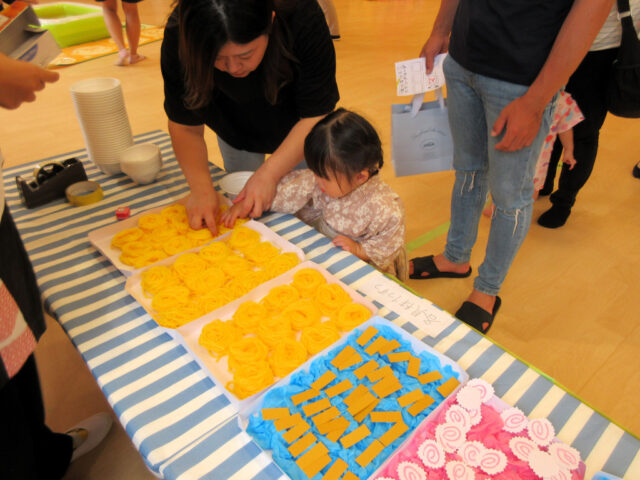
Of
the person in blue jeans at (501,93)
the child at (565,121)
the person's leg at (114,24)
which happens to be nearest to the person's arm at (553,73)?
the person in blue jeans at (501,93)

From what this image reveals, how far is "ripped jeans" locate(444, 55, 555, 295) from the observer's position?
3.99 feet

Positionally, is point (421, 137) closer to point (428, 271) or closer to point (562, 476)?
point (428, 271)

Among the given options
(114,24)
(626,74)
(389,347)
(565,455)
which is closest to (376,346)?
(389,347)

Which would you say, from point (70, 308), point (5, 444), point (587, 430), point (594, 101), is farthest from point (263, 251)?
point (594, 101)

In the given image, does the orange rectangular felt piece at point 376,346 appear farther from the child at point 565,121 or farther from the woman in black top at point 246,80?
the child at point 565,121

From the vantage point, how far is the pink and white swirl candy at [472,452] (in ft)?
2.21

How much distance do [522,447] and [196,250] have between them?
0.82 m

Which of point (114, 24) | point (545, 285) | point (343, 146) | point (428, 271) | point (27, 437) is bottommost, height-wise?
point (545, 285)

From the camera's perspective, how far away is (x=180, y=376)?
0.83m

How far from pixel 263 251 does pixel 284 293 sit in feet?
0.57

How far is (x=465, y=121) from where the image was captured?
1.39 meters

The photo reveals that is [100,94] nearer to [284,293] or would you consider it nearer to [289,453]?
[284,293]

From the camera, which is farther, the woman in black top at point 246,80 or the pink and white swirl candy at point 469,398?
the woman in black top at point 246,80

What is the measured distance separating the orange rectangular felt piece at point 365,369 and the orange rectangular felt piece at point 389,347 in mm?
28
